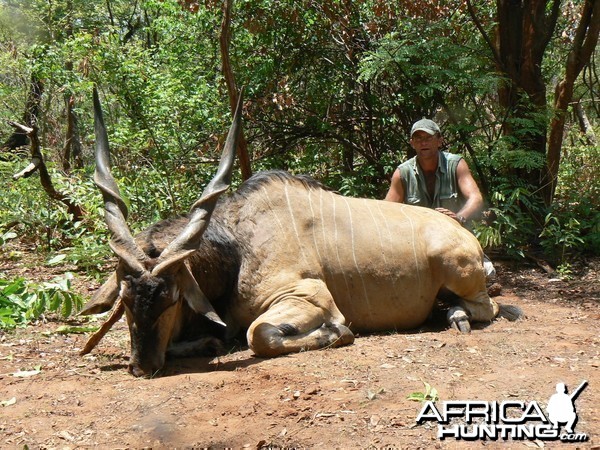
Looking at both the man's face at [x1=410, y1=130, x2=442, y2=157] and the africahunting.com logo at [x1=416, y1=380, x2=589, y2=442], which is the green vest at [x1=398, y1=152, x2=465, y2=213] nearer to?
the man's face at [x1=410, y1=130, x2=442, y2=157]

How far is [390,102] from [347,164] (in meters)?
0.90

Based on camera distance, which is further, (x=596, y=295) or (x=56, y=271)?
(x=56, y=271)

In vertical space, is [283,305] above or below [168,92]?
below

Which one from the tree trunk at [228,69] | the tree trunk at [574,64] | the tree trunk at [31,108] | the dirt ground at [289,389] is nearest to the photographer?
the dirt ground at [289,389]

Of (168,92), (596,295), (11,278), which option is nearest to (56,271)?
(11,278)

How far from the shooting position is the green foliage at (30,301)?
5043mm

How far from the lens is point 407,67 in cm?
735

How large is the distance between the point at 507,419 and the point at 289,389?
1058 mm

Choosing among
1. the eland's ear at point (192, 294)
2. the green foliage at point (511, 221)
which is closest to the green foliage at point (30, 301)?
the eland's ear at point (192, 294)

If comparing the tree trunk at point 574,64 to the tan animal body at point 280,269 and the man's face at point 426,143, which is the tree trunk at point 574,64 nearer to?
the man's face at point 426,143

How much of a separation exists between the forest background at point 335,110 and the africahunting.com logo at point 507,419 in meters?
3.93

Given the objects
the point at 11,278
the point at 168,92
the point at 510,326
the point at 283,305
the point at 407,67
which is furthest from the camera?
the point at 168,92

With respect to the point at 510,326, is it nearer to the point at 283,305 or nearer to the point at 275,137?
the point at 283,305

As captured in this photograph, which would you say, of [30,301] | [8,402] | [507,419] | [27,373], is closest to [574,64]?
[507,419]
